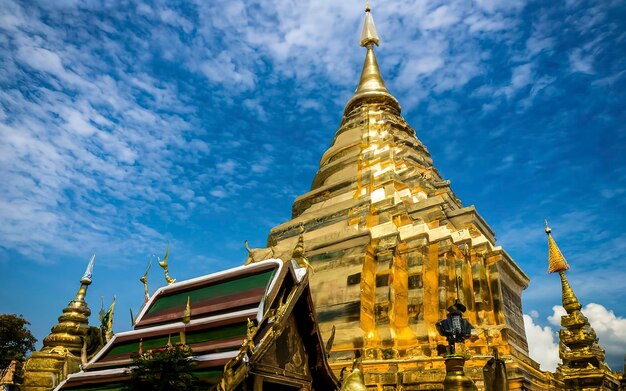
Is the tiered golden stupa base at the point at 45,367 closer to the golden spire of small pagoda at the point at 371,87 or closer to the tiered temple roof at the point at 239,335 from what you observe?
the tiered temple roof at the point at 239,335

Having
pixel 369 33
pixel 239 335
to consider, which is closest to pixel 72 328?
pixel 239 335

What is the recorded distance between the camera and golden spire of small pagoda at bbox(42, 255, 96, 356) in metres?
9.34

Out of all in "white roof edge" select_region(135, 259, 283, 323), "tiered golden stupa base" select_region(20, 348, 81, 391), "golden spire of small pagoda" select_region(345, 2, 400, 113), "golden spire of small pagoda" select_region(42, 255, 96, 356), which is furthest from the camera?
"golden spire of small pagoda" select_region(345, 2, 400, 113)

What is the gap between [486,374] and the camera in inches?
282

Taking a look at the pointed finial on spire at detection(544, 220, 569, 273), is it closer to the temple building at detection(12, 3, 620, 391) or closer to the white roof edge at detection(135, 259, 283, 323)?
the temple building at detection(12, 3, 620, 391)

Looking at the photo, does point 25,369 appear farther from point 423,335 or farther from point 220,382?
point 423,335

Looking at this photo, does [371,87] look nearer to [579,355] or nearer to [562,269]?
[562,269]

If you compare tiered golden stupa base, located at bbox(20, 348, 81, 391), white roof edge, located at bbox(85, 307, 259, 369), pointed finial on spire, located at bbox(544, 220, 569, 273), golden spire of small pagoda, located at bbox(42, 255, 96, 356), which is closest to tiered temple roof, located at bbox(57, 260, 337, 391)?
white roof edge, located at bbox(85, 307, 259, 369)

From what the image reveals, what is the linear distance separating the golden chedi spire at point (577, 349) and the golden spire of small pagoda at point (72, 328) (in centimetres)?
1568

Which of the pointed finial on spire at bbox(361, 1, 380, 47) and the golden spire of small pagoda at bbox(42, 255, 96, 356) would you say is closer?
the golden spire of small pagoda at bbox(42, 255, 96, 356)

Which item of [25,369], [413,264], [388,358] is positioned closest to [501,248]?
[413,264]

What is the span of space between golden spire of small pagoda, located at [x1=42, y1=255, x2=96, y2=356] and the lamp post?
7905mm

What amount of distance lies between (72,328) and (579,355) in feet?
54.9

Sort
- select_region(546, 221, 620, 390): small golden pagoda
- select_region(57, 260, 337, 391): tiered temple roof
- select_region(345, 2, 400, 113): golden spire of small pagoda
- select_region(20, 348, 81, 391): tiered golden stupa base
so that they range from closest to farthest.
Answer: select_region(57, 260, 337, 391): tiered temple roof
select_region(20, 348, 81, 391): tiered golden stupa base
select_region(546, 221, 620, 390): small golden pagoda
select_region(345, 2, 400, 113): golden spire of small pagoda
